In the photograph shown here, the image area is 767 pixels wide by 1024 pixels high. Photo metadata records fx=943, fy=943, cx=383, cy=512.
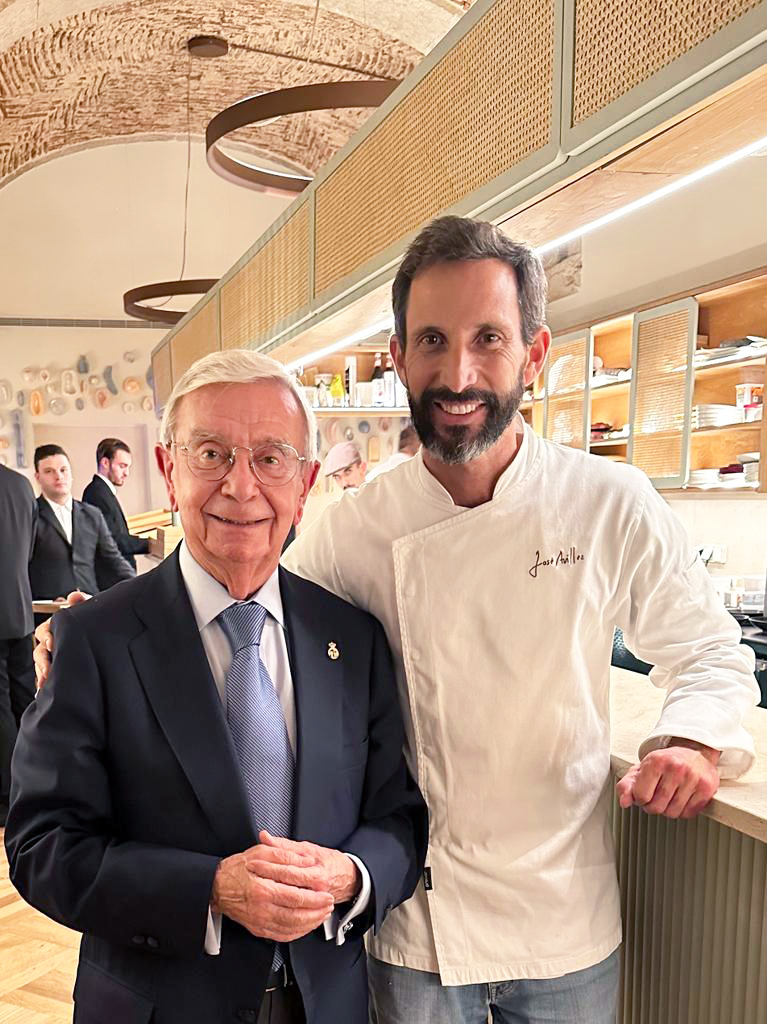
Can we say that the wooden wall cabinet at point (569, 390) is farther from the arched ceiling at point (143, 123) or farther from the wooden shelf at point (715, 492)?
the arched ceiling at point (143, 123)

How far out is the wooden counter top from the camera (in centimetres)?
153

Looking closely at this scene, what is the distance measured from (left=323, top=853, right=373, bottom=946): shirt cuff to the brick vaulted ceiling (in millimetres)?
6138

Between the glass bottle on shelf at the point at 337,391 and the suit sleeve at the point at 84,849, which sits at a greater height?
the glass bottle on shelf at the point at 337,391

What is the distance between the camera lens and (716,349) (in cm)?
557

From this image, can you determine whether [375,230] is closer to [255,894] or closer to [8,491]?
[255,894]

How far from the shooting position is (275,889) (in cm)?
136

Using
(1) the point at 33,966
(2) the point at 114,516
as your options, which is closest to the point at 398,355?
(1) the point at 33,966

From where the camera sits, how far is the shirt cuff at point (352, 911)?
150 centimetres

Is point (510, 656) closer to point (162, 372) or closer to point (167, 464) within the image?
point (167, 464)

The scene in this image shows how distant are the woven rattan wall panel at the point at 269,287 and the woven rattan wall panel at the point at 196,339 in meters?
0.30

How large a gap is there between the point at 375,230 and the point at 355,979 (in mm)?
1908

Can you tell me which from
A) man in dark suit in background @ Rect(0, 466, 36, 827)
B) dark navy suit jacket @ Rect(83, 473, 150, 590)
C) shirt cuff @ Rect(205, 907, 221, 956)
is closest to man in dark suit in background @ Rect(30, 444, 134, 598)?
man in dark suit in background @ Rect(0, 466, 36, 827)

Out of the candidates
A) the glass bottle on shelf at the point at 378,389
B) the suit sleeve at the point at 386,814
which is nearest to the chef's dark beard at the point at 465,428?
the suit sleeve at the point at 386,814

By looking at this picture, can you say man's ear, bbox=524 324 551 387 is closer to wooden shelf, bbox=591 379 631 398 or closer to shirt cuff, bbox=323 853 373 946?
shirt cuff, bbox=323 853 373 946
